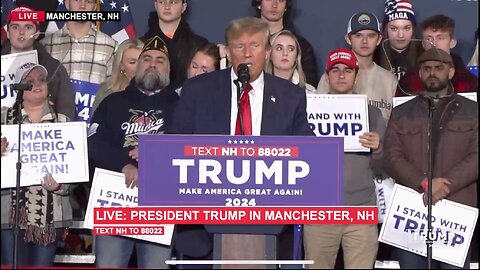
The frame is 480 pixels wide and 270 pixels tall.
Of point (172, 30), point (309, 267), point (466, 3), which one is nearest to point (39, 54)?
point (172, 30)

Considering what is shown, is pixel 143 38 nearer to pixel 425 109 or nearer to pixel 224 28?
pixel 224 28

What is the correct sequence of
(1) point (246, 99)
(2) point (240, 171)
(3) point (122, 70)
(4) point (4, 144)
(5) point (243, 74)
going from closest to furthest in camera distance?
(5) point (243, 74), (2) point (240, 171), (1) point (246, 99), (4) point (4, 144), (3) point (122, 70)

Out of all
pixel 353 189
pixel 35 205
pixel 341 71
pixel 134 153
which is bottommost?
pixel 35 205

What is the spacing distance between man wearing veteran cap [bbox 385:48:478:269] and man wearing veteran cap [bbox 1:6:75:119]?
1.98 m

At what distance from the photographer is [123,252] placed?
7.12m

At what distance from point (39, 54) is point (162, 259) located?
58.2 inches

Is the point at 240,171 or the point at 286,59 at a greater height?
the point at 286,59

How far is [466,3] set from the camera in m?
7.22

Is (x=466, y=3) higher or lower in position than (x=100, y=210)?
higher

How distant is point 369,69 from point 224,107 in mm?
1013

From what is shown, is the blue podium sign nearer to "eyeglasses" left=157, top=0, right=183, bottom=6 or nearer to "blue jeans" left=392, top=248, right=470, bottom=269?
"blue jeans" left=392, top=248, right=470, bottom=269

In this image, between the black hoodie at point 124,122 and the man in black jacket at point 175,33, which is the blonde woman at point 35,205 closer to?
the black hoodie at point 124,122

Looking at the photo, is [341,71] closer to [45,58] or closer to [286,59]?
[286,59]

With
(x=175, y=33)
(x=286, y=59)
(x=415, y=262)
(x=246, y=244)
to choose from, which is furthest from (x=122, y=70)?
(x=415, y=262)
